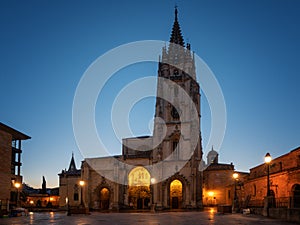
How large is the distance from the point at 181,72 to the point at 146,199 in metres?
24.5

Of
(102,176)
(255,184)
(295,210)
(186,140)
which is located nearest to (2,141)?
(102,176)

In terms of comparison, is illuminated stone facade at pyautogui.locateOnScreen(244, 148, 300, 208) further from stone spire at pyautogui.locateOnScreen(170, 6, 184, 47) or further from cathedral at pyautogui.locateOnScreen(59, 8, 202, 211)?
stone spire at pyautogui.locateOnScreen(170, 6, 184, 47)

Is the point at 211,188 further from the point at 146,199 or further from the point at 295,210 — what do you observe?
the point at 295,210

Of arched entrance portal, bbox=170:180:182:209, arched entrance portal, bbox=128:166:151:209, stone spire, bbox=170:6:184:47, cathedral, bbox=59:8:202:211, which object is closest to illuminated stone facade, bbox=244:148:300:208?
cathedral, bbox=59:8:202:211

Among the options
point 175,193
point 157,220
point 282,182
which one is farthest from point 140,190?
point 157,220

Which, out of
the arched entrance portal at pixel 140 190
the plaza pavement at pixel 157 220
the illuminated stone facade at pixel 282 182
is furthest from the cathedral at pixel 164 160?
the plaza pavement at pixel 157 220

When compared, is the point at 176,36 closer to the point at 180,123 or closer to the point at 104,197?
the point at 180,123

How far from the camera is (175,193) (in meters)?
65.9

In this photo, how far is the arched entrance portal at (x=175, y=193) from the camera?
65.2m

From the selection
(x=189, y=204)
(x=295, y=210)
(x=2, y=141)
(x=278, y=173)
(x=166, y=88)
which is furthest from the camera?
(x=166, y=88)

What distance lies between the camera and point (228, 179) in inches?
2928

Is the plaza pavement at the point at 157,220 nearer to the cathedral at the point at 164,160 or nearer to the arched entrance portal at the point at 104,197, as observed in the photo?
the cathedral at the point at 164,160

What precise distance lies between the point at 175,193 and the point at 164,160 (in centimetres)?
601

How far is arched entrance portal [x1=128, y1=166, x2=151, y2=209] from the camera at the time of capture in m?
69.2
